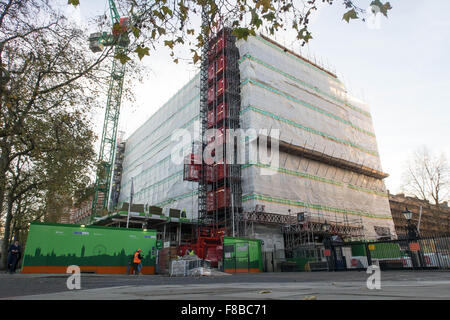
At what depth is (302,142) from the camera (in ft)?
119

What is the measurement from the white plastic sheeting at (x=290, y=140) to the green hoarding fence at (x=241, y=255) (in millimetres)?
6436

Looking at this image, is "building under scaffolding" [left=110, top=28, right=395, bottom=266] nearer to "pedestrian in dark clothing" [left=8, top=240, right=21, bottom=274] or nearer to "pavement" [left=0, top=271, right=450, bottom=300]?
"pedestrian in dark clothing" [left=8, top=240, right=21, bottom=274]

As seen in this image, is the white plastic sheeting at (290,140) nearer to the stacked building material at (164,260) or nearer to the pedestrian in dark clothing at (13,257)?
the stacked building material at (164,260)

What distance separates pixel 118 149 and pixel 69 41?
54019 mm

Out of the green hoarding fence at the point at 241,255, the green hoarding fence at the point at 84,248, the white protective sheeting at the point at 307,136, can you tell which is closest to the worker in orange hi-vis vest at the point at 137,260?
the green hoarding fence at the point at 84,248

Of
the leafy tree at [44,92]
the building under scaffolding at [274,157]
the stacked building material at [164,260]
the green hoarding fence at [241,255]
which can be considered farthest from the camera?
the building under scaffolding at [274,157]

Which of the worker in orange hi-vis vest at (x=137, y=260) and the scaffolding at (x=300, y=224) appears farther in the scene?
the scaffolding at (x=300, y=224)

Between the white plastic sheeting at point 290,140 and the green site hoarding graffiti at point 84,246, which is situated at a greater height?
the white plastic sheeting at point 290,140

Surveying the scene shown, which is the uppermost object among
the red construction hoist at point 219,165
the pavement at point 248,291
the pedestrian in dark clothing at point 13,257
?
the red construction hoist at point 219,165

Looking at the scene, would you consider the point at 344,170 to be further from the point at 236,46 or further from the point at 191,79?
the point at 191,79

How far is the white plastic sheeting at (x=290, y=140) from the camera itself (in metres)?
32.7

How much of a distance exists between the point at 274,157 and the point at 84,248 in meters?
21.5
